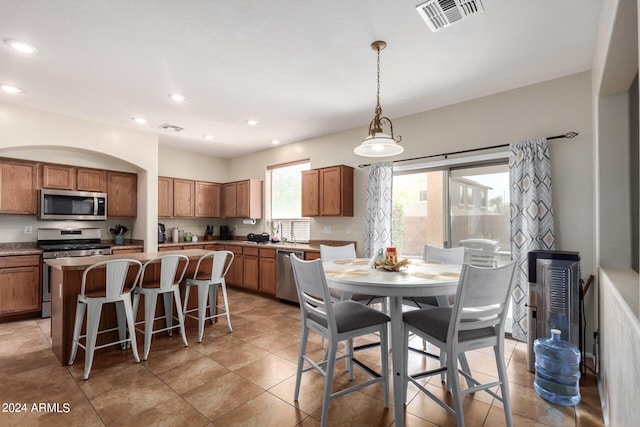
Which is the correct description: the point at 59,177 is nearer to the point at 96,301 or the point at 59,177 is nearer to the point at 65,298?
the point at 65,298

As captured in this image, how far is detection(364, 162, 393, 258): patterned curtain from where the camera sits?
13.9 feet

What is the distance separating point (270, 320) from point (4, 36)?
369cm

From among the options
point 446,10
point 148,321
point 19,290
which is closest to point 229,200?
point 19,290

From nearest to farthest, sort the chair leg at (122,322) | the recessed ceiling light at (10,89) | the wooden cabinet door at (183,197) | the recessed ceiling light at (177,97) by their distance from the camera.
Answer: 1. the chair leg at (122,322)
2. the recessed ceiling light at (10,89)
3. the recessed ceiling light at (177,97)
4. the wooden cabinet door at (183,197)

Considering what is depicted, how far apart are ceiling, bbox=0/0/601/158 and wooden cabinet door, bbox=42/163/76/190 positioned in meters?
0.91

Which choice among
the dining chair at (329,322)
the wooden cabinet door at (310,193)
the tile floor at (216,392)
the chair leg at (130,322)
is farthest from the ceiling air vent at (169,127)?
the dining chair at (329,322)

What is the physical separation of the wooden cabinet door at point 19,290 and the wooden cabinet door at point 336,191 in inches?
155

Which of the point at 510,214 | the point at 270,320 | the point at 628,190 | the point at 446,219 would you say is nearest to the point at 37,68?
the point at 270,320

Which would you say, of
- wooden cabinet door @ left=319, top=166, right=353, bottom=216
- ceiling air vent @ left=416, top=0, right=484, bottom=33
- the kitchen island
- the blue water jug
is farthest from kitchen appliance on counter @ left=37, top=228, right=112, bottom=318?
the blue water jug

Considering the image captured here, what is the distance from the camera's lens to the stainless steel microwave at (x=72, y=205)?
14.2 feet

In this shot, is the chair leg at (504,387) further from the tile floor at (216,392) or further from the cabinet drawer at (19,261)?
the cabinet drawer at (19,261)

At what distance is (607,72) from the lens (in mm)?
2109

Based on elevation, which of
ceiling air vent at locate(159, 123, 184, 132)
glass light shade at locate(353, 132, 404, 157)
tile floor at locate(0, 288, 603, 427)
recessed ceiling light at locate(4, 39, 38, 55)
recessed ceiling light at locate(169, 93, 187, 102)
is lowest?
tile floor at locate(0, 288, 603, 427)

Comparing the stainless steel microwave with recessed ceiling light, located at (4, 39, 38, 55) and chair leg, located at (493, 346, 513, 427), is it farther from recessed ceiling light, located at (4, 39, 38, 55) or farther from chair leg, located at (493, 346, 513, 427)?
chair leg, located at (493, 346, 513, 427)
